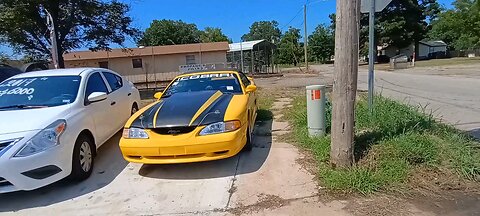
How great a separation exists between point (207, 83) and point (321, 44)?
60.4m

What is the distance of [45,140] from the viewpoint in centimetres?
364

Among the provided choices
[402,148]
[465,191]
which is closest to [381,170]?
[402,148]

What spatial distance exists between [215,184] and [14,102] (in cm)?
295

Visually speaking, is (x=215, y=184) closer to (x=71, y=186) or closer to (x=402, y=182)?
(x=71, y=186)

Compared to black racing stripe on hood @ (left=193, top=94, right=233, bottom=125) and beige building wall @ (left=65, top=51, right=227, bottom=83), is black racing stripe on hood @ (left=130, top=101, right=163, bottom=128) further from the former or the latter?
beige building wall @ (left=65, top=51, right=227, bottom=83)

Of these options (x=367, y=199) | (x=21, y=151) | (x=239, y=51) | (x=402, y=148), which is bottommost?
(x=367, y=199)

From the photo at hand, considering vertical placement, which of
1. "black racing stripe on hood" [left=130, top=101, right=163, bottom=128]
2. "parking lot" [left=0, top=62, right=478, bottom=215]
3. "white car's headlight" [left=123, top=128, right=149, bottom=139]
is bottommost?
"parking lot" [left=0, top=62, right=478, bottom=215]

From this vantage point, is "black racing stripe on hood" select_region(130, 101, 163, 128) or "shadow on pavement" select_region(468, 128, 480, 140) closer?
"black racing stripe on hood" select_region(130, 101, 163, 128)

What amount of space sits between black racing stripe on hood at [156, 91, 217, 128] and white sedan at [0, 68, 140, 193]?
3.45 ft

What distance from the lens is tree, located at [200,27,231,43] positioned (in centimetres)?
6719

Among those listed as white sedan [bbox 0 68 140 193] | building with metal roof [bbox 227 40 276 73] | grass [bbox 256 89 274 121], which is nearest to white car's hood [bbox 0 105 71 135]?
white sedan [bbox 0 68 140 193]

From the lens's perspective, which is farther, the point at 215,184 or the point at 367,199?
the point at 215,184

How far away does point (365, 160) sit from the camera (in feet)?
13.2

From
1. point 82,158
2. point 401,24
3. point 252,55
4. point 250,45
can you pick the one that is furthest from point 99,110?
point 401,24
